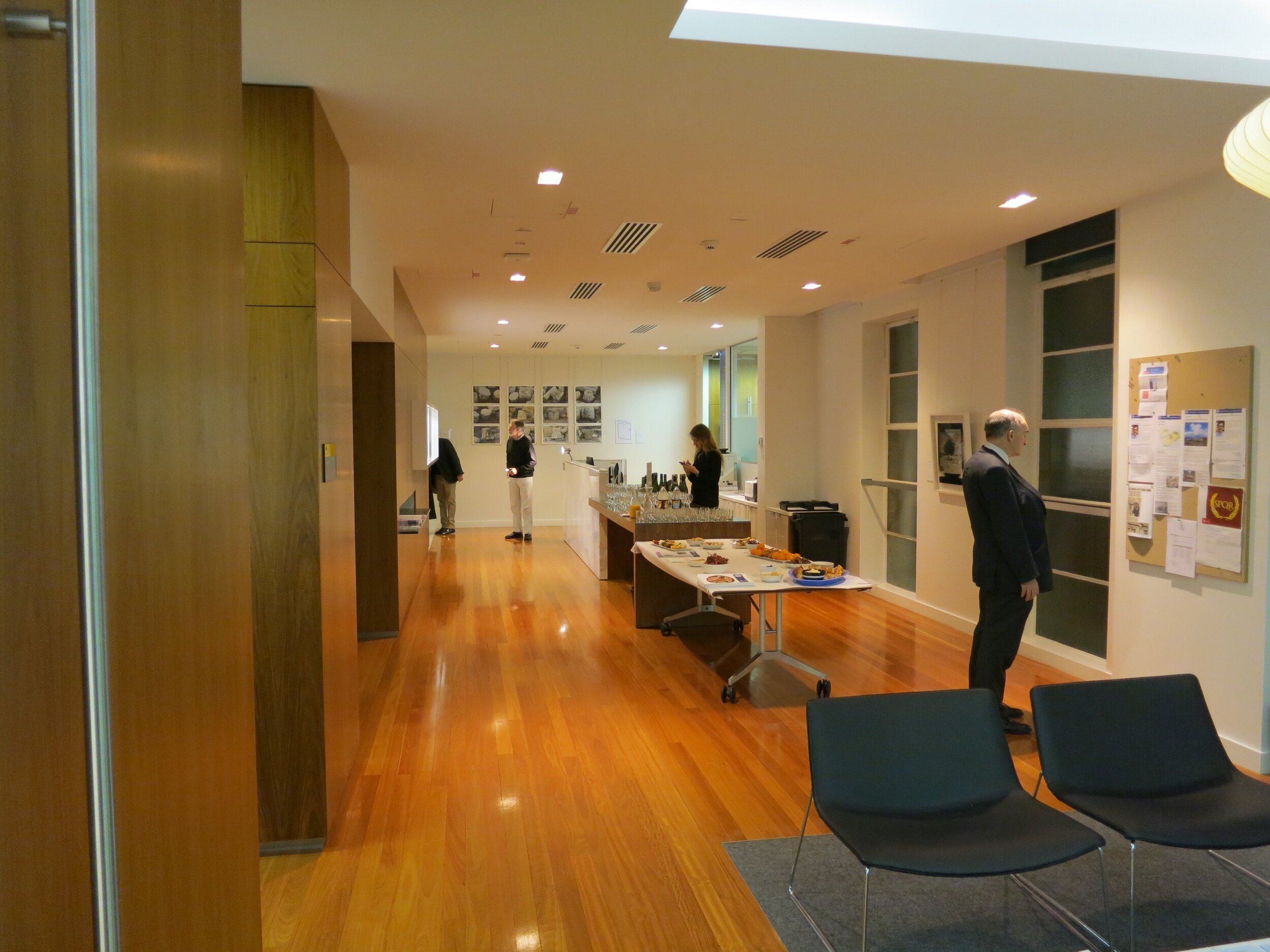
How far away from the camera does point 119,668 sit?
38.8 inches

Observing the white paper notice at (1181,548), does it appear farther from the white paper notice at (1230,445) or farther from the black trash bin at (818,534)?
the black trash bin at (818,534)

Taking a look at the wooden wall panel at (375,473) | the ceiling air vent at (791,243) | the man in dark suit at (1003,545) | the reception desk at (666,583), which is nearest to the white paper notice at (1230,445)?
the man in dark suit at (1003,545)

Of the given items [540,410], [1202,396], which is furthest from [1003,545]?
[540,410]

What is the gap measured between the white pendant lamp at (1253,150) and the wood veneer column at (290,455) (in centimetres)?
288

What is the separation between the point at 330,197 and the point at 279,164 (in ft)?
1.27

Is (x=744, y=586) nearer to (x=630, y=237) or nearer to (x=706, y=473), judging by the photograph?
(x=630, y=237)

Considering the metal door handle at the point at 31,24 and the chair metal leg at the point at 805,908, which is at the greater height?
the metal door handle at the point at 31,24

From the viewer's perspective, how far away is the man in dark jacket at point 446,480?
12523mm

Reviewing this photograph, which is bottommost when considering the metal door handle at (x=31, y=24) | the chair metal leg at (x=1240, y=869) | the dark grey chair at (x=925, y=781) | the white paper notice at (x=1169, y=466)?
the chair metal leg at (x=1240, y=869)

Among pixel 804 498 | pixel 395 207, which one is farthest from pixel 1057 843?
pixel 804 498

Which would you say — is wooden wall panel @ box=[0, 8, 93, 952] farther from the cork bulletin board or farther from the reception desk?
the reception desk

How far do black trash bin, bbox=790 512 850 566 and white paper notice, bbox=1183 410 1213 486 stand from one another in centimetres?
436

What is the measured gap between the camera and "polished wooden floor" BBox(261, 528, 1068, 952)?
279 centimetres

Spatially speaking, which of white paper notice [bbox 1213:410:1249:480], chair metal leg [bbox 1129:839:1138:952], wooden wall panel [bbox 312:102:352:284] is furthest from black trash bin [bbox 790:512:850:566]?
chair metal leg [bbox 1129:839:1138:952]
